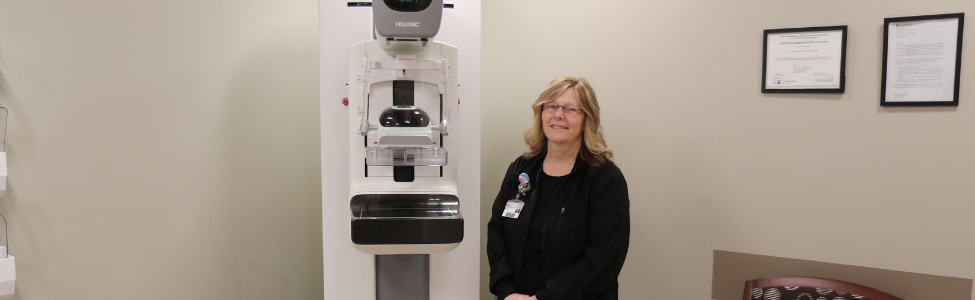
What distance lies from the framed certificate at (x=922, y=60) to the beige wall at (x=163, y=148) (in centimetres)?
233

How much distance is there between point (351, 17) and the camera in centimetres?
229

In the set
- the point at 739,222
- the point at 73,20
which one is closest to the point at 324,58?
the point at 73,20

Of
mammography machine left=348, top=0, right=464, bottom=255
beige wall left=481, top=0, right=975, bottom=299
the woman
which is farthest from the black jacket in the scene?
beige wall left=481, top=0, right=975, bottom=299

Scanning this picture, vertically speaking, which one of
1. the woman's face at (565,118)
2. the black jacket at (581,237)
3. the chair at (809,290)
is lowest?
the chair at (809,290)

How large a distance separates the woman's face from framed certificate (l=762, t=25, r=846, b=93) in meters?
0.80

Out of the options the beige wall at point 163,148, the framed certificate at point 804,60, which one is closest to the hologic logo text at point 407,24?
the beige wall at point 163,148

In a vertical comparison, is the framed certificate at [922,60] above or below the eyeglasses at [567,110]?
above

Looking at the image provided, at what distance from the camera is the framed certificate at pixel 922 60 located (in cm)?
218

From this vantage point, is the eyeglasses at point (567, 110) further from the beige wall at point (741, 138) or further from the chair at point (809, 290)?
the chair at point (809, 290)

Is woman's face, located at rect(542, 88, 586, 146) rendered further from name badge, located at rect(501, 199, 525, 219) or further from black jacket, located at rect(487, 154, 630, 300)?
name badge, located at rect(501, 199, 525, 219)

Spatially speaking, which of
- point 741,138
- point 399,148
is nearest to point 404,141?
point 399,148

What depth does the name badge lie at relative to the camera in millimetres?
2279

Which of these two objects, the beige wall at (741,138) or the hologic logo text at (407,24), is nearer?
the hologic logo text at (407,24)

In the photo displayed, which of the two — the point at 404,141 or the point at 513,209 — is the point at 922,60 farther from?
the point at 404,141
